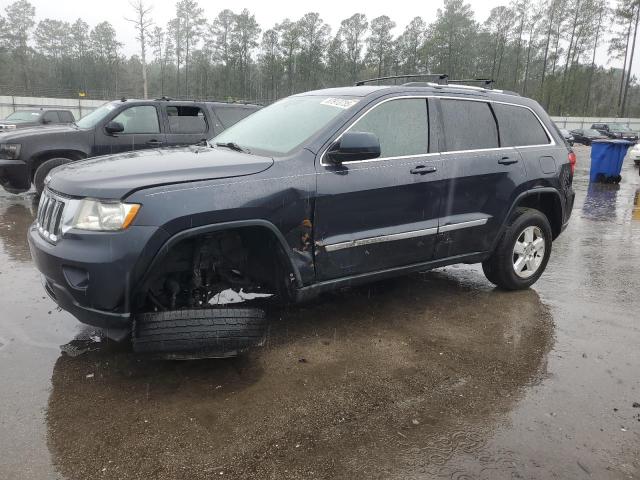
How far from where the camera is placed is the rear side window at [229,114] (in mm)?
8773

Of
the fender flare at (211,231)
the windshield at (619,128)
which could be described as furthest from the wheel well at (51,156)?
the windshield at (619,128)

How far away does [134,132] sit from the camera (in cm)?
831

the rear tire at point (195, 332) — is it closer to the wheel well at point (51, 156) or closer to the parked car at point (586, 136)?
the wheel well at point (51, 156)

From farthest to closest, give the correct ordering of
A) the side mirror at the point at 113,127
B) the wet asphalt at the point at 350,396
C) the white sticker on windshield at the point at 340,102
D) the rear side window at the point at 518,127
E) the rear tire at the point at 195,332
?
the side mirror at the point at 113,127
the rear side window at the point at 518,127
the white sticker on windshield at the point at 340,102
the rear tire at the point at 195,332
the wet asphalt at the point at 350,396

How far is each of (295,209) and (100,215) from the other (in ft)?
3.81

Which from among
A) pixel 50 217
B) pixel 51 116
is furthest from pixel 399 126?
pixel 51 116

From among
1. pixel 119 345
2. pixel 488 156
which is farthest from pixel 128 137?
pixel 488 156

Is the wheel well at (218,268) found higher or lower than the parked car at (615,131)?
lower

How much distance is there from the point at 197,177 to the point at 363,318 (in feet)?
6.41

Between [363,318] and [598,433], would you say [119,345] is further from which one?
[598,433]

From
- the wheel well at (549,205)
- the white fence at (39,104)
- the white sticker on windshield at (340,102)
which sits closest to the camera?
the white sticker on windshield at (340,102)

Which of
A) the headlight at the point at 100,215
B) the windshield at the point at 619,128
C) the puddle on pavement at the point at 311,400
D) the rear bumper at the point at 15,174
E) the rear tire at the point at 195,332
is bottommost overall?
the puddle on pavement at the point at 311,400

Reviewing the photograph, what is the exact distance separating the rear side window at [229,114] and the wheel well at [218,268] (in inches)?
227

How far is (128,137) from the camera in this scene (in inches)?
325
